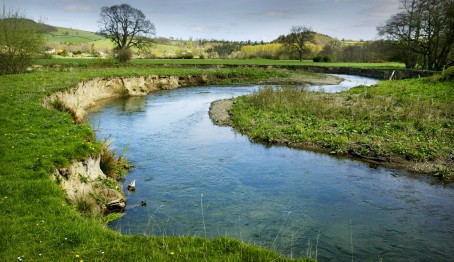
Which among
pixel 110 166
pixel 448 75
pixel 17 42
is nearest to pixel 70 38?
pixel 17 42

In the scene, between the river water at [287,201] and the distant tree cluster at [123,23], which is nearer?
the river water at [287,201]

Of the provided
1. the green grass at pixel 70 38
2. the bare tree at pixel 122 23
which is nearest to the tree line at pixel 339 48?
the bare tree at pixel 122 23

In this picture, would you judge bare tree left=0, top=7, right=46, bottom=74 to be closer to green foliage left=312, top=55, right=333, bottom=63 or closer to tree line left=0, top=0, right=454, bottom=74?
tree line left=0, top=0, right=454, bottom=74

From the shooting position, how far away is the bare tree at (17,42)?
100 feet

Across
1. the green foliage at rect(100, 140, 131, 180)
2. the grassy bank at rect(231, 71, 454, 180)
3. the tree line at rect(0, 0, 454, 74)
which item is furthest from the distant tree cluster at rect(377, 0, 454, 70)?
the green foliage at rect(100, 140, 131, 180)

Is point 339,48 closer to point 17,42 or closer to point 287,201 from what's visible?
point 17,42

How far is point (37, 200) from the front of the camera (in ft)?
25.3

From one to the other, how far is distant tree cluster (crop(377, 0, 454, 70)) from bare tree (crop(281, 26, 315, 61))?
32.4 metres

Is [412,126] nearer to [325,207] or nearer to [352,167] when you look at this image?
[352,167]

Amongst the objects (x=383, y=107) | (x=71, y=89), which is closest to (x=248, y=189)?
(x=383, y=107)

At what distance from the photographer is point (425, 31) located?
167ft

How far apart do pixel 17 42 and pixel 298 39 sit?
7036cm

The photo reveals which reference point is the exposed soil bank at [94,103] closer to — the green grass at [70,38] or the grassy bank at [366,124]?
the grassy bank at [366,124]

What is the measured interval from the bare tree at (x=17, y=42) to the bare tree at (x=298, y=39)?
6659 centimetres
